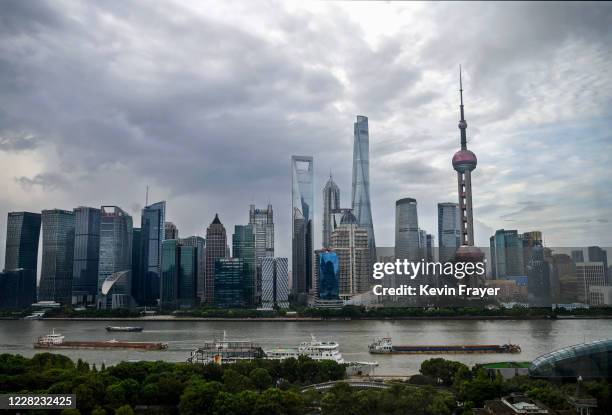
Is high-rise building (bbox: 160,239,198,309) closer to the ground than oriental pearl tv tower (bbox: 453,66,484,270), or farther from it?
closer to the ground

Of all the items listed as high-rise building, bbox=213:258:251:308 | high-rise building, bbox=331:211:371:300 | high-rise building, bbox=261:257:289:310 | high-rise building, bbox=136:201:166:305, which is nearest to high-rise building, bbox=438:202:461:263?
high-rise building, bbox=331:211:371:300

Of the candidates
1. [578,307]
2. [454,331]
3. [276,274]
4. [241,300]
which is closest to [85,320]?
[241,300]

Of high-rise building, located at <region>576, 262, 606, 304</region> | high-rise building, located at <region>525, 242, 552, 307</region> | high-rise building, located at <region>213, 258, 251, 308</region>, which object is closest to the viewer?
high-rise building, located at <region>576, 262, 606, 304</region>

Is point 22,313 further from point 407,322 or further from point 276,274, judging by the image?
point 407,322

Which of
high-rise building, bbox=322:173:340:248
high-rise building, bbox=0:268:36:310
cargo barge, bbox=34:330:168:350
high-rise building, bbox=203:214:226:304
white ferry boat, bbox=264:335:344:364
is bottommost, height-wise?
cargo barge, bbox=34:330:168:350

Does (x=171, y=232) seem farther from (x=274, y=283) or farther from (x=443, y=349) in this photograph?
(x=443, y=349)

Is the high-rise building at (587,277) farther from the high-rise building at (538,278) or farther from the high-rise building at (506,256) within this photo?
the high-rise building at (506,256)

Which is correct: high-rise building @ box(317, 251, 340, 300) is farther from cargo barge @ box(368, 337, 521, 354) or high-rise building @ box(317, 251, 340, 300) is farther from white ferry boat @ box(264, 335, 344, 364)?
white ferry boat @ box(264, 335, 344, 364)

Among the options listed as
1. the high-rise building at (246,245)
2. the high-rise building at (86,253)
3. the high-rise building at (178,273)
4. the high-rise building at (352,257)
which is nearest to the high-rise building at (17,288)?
the high-rise building at (86,253)
